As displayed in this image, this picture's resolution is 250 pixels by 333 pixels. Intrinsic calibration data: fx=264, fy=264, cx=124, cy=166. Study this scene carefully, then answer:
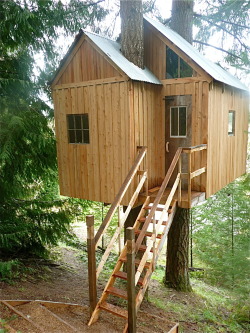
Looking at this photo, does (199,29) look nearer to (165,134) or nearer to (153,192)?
(165,134)

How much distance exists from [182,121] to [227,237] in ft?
21.9

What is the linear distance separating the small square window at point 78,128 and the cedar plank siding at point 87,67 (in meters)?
0.86

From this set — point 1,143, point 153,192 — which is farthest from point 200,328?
point 1,143

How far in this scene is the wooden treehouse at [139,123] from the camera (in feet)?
18.5

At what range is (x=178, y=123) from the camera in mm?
6477

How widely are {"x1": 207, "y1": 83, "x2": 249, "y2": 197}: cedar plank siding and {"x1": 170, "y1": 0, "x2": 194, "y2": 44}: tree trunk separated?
7.51 ft

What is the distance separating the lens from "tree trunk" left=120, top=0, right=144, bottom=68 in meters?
6.08

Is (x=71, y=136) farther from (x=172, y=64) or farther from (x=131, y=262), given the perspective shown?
(x=131, y=262)

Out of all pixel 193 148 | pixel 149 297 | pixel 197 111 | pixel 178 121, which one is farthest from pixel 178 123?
pixel 149 297

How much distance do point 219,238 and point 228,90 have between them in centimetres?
642

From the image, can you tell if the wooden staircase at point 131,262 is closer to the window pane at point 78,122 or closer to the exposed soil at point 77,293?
the exposed soil at point 77,293

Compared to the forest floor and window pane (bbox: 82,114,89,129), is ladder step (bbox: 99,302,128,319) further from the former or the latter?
window pane (bbox: 82,114,89,129)

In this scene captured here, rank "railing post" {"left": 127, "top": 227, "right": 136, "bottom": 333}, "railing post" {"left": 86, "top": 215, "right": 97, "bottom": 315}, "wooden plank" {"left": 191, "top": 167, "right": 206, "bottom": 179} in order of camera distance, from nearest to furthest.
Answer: "railing post" {"left": 127, "top": 227, "right": 136, "bottom": 333}
"railing post" {"left": 86, "top": 215, "right": 97, "bottom": 315}
"wooden plank" {"left": 191, "top": 167, "right": 206, "bottom": 179}

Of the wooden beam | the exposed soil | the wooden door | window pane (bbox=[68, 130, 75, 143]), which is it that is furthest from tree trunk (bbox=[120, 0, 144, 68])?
the exposed soil
